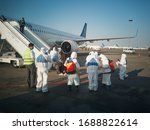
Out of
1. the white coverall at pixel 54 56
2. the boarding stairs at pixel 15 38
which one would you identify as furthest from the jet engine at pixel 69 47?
the boarding stairs at pixel 15 38

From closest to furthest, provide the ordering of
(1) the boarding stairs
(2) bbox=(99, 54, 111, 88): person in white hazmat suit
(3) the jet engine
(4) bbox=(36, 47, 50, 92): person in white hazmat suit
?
1. (4) bbox=(36, 47, 50, 92): person in white hazmat suit
2. (2) bbox=(99, 54, 111, 88): person in white hazmat suit
3. (1) the boarding stairs
4. (3) the jet engine

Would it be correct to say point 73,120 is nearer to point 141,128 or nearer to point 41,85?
point 141,128

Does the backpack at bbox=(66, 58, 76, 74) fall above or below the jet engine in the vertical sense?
below

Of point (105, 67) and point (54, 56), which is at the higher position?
point (54, 56)

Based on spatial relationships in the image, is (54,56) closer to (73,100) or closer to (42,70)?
(42,70)

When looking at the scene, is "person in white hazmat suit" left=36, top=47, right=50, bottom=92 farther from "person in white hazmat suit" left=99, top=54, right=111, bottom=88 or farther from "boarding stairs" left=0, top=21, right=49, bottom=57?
"boarding stairs" left=0, top=21, right=49, bottom=57

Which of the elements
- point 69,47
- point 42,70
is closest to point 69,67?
point 42,70

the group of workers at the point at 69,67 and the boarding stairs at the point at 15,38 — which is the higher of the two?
the boarding stairs at the point at 15,38

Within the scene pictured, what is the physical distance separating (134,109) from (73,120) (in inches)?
98.1

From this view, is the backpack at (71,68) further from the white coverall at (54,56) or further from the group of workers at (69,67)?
the white coverall at (54,56)

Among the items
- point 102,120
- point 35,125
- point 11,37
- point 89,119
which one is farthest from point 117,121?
point 11,37

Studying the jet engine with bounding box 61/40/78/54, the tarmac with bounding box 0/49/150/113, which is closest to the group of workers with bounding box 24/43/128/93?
the tarmac with bounding box 0/49/150/113

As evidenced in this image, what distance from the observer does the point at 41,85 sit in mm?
8336

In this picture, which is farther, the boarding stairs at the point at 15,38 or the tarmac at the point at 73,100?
the boarding stairs at the point at 15,38
